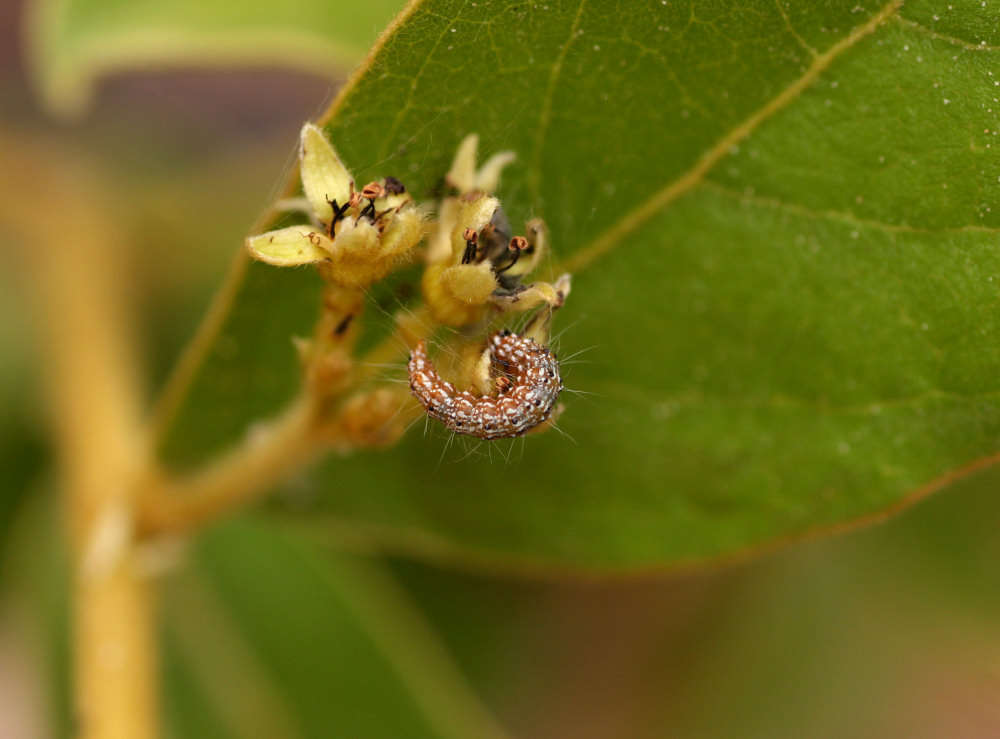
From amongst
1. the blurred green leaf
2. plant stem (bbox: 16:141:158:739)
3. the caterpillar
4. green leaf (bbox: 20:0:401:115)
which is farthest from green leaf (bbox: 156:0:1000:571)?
the blurred green leaf

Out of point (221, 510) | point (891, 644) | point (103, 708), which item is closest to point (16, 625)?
point (103, 708)

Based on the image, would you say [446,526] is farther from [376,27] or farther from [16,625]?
[16,625]

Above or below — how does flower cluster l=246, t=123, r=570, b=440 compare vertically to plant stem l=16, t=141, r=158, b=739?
below

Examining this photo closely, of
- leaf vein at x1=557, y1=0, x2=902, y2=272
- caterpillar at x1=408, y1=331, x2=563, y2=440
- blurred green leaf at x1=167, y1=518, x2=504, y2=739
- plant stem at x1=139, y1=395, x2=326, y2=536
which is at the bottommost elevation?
caterpillar at x1=408, y1=331, x2=563, y2=440

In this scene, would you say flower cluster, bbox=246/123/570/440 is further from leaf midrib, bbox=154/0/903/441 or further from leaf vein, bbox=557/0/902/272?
leaf vein, bbox=557/0/902/272

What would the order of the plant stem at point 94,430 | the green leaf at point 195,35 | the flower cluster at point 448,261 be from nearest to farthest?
the flower cluster at point 448,261 → the plant stem at point 94,430 → the green leaf at point 195,35

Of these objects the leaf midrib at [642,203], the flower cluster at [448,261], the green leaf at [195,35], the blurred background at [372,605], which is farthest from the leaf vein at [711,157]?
the blurred background at [372,605]

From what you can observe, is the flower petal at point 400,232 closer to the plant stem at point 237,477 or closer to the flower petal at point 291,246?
the flower petal at point 291,246
